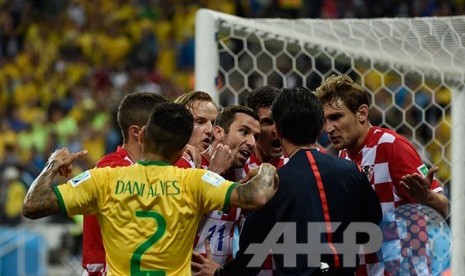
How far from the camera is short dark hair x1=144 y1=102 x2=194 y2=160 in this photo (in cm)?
449

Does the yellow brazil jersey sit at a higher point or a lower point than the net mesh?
lower

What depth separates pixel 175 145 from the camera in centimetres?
453

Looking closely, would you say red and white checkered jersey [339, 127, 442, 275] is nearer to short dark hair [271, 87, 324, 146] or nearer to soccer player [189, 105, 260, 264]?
soccer player [189, 105, 260, 264]

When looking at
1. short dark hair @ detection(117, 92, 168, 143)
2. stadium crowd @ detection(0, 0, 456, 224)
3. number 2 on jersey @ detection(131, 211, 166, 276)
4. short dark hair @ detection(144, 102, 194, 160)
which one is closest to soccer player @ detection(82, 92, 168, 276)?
short dark hair @ detection(117, 92, 168, 143)

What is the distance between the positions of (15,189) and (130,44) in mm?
4537

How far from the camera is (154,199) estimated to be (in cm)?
445

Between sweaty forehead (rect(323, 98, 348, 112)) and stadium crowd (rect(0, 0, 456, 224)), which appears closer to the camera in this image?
sweaty forehead (rect(323, 98, 348, 112))

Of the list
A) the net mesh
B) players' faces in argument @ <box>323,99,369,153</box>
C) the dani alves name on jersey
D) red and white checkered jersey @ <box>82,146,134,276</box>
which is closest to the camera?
the dani alves name on jersey

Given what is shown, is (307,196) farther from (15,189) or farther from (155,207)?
(15,189)

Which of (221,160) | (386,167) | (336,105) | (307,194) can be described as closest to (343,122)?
(336,105)

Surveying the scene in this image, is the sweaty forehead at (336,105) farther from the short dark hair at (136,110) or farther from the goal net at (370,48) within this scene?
the goal net at (370,48)

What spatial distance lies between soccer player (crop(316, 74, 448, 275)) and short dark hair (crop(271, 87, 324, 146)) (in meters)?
0.73

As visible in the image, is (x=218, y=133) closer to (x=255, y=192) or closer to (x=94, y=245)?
(x=94, y=245)

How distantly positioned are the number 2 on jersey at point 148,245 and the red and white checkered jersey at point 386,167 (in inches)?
49.6
